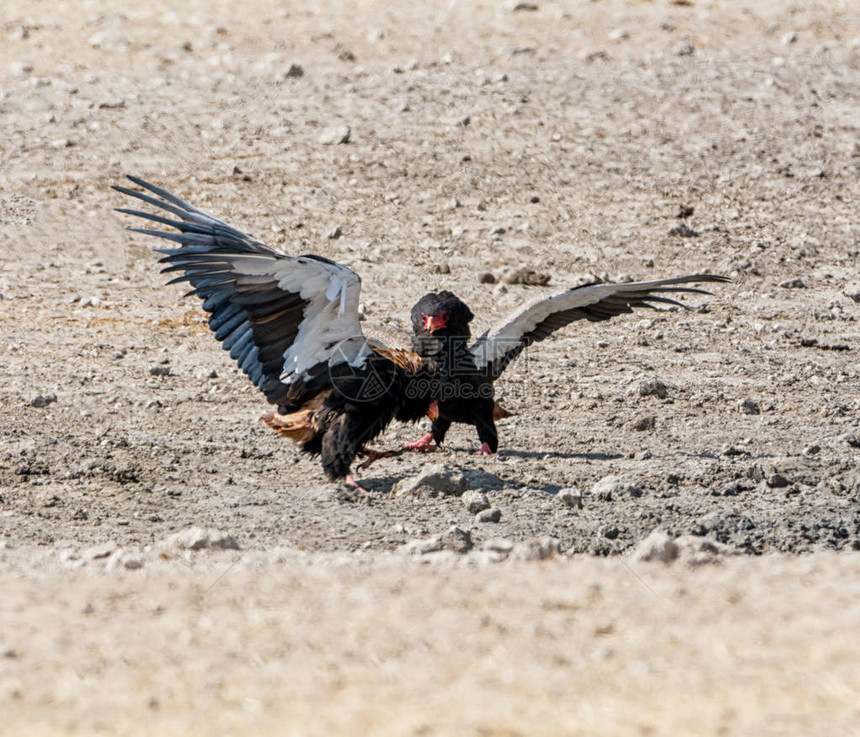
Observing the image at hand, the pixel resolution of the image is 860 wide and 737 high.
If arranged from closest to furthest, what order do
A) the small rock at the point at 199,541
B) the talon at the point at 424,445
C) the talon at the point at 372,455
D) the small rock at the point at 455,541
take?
the small rock at the point at 199,541 < the small rock at the point at 455,541 < the talon at the point at 372,455 < the talon at the point at 424,445

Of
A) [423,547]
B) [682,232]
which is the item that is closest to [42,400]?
[423,547]

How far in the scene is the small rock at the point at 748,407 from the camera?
323 inches

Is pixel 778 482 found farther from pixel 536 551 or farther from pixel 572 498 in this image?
pixel 536 551

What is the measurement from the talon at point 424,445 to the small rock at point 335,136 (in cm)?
540

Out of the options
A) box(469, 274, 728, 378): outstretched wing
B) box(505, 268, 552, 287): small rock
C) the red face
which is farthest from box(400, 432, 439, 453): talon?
box(505, 268, 552, 287): small rock

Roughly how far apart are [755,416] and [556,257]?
3220 millimetres

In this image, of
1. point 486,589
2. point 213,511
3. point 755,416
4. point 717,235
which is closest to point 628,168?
point 717,235

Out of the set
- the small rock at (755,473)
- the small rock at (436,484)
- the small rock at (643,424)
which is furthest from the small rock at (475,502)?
the small rock at (643,424)

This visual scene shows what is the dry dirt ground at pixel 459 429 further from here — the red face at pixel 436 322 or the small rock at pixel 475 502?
the red face at pixel 436 322

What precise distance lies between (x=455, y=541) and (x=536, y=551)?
535 mm

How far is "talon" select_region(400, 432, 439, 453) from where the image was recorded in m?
7.67

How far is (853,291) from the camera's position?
10500 mm

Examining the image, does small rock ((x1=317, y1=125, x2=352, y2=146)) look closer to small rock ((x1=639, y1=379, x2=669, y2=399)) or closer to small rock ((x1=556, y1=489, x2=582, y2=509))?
small rock ((x1=639, y1=379, x2=669, y2=399))

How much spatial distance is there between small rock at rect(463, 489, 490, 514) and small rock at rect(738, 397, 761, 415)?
2.35 metres
